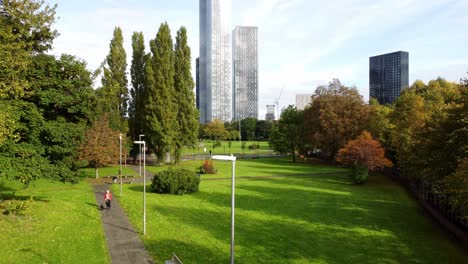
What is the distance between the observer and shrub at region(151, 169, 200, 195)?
3242 centimetres

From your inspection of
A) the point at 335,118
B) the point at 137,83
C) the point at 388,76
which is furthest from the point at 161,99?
the point at 388,76

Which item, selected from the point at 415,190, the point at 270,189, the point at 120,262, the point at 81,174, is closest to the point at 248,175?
the point at 270,189

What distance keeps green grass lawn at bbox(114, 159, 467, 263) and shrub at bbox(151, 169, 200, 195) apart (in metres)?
1.07

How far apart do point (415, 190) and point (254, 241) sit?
76.7 ft

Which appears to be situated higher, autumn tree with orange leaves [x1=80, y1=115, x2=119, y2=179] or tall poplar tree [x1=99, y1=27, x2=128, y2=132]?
tall poplar tree [x1=99, y1=27, x2=128, y2=132]

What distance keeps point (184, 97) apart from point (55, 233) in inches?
1606

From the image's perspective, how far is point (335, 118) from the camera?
60.4m

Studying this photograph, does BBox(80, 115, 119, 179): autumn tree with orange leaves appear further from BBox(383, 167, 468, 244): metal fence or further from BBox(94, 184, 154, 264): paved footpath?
BBox(383, 167, 468, 244): metal fence

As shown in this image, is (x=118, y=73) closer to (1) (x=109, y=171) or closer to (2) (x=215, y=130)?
(1) (x=109, y=171)

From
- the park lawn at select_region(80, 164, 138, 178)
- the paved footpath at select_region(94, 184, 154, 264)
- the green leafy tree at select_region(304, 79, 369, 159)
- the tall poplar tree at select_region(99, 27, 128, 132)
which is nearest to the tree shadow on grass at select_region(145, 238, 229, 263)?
the paved footpath at select_region(94, 184, 154, 264)

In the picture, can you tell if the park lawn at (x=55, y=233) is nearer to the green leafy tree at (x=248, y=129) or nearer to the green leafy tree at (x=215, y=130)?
the green leafy tree at (x=215, y=130)

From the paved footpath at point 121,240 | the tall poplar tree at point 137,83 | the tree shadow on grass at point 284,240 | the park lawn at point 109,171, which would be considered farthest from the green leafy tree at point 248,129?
the tree shadow on grass at point 284,240

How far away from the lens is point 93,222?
73.6 ft

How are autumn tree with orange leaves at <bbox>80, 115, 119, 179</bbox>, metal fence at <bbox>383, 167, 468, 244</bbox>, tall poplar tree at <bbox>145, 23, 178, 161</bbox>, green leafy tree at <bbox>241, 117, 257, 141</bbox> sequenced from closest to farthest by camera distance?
Answer: metal fence at <bbox>383, 167, 468, 244</bbox> → autumn tree with orange leaves at <bbox>80, 115, 119, 179</bbox> → tall poplar tree at <bbox>145, 23, 178, 161</bbox> → green leafy tree at <bbox>241, 117, 257, 141</bbox>
